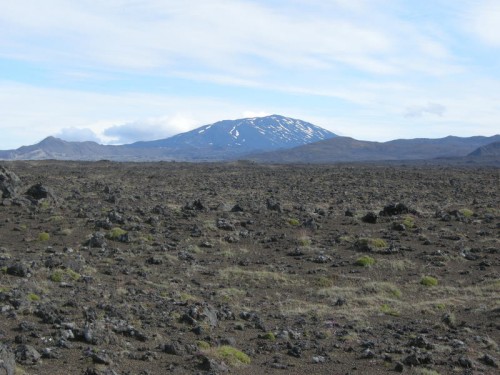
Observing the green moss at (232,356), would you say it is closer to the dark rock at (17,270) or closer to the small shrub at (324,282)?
the dark rock at (17,270)

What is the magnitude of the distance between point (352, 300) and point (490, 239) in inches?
527

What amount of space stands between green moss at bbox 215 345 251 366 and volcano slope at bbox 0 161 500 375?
0.05m

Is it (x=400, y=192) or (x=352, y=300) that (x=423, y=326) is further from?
(x=400, y=192)

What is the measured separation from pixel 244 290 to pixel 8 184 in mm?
23107

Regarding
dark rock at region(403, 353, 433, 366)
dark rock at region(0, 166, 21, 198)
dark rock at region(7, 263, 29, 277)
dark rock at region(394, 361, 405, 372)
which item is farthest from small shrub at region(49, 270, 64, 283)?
dark rock at region(0, 166, 21, 198)

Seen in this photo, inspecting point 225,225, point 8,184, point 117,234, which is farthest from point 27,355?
point 8,184

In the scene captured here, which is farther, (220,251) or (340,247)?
(340,247)

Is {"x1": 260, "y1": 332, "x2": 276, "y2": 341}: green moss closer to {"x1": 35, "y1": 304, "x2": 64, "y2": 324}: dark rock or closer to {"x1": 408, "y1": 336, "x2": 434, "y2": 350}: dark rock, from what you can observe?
{"x1": 408, "y1": 336, "x2": 434, "y2": 350}: dark rock

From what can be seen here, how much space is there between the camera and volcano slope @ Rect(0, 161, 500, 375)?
12.2 metres

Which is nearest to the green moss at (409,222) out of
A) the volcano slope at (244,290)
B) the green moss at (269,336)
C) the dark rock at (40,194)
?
the volcano slope at (244,290)

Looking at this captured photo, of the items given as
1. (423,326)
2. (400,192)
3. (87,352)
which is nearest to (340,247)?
(423,326)

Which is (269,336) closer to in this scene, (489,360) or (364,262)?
(489,360)

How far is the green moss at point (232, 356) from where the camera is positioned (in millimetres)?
12016

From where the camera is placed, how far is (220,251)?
25047mm
